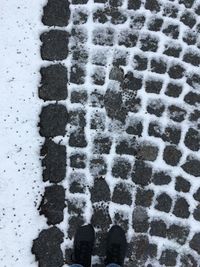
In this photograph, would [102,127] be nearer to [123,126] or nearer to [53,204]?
[123,126]

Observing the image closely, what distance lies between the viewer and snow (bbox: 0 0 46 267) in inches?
113

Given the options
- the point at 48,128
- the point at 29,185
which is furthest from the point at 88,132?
the point at 29,185

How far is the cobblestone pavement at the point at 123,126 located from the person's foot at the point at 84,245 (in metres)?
0.05

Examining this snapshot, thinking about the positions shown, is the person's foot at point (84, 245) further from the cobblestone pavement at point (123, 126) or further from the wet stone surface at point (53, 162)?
the wet stone surface at point (53, 162)

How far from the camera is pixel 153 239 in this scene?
293cm

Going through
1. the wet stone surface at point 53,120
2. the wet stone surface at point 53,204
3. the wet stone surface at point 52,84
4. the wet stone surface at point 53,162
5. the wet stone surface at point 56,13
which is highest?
the wet stone surface at point 56,13

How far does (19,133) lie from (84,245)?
2.61 feet

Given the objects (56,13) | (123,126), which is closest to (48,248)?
(123,126)

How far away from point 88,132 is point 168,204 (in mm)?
677

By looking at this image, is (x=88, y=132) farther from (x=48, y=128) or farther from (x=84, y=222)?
(x=84, y=222)

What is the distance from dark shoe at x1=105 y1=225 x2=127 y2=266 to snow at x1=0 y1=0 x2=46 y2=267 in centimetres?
42

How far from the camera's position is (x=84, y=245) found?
2850mm

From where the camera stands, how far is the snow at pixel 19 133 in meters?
2.87

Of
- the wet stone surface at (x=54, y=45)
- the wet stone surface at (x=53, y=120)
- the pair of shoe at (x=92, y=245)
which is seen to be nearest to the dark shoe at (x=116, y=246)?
the pair of shoe at (x=92, y=245)
